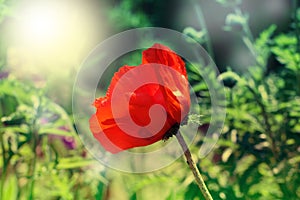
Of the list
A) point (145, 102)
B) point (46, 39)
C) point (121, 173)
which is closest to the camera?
point (145, 102)

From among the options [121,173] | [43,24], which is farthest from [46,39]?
[121,173]

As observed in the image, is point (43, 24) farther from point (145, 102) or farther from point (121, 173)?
point (145, 102)

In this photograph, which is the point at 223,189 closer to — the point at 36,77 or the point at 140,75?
the point at 140,75

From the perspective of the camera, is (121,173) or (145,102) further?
(121,173)

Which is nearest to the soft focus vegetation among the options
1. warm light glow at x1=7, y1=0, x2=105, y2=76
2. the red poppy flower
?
warm light glow at x1=7, y1=0, x2=105, y2=76

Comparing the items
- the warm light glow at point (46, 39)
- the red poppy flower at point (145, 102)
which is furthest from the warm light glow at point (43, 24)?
the red poppy flower at point (145, 102)

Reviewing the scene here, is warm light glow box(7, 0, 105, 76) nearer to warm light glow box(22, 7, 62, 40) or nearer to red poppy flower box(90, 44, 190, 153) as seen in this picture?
warm light glow box(22, 7, 62, 40)

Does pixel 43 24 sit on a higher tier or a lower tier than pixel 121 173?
higher
